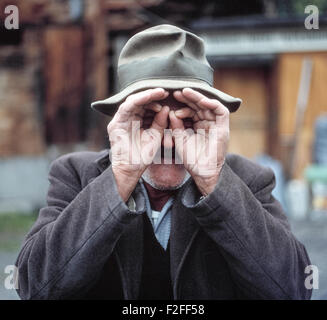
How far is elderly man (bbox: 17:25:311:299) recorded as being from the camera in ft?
6.58

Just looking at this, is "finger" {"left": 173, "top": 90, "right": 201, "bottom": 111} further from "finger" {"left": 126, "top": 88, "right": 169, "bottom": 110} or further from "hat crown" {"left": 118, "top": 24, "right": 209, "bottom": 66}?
"hat crown" {"left": 118, "top": 24, "right": 209, "bottom": 66}

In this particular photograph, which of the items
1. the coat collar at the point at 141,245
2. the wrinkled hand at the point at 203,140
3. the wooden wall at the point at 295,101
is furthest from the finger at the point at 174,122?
the wooden wall at the point at 295,101

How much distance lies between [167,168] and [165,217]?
0.76ft

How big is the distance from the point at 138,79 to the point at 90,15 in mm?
7716

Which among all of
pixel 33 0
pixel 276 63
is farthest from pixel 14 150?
pixel 276 63

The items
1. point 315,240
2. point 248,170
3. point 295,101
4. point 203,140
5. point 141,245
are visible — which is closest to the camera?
point 203,140

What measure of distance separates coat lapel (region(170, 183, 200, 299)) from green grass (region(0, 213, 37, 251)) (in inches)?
210

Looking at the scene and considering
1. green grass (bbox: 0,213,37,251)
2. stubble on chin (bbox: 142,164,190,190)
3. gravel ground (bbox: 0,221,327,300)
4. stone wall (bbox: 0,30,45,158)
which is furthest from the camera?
stone wall (bbox: 0,30,45,158)

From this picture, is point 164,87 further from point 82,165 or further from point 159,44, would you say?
point 82,165

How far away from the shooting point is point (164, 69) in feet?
7.06

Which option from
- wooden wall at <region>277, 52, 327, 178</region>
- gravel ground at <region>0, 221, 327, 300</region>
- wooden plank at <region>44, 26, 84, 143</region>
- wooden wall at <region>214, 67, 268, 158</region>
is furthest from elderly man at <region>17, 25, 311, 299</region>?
wooden wall at <region>214, 67, 268, 158</region>

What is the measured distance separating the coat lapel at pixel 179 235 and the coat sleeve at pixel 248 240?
148 mm

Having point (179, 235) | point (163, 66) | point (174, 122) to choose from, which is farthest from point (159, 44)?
point (179, 235)
